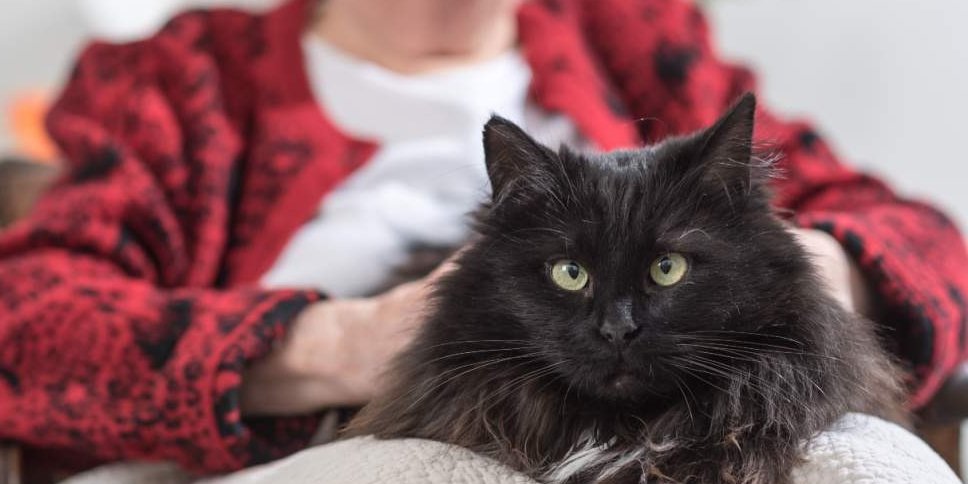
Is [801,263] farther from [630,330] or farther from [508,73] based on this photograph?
[508,73]

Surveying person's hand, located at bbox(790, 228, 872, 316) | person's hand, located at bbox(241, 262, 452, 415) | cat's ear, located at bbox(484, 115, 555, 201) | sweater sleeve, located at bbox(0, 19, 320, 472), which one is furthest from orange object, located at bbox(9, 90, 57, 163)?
person's hand, located at bbox(790, 228, 872, 316)

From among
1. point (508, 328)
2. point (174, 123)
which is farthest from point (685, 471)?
point (174, 123)

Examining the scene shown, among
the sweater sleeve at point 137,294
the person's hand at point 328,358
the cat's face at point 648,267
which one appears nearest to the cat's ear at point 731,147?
the cat's face at point 648,267

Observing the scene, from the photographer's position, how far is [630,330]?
2.41 feet

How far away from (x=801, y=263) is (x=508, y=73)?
2.87 ft

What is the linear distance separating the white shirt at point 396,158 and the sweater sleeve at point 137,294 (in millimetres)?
179

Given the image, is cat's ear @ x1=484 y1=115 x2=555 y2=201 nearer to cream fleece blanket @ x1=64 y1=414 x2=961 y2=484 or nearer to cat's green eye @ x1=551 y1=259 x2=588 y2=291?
cat's green eye @ x1=551 y1=259 x2=588 y2=291

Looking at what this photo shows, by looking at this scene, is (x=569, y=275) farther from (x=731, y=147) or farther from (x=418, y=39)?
(x=418, y=39)

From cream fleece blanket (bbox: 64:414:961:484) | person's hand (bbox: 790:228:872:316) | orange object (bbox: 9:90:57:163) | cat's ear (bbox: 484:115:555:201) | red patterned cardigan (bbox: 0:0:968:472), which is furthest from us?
orange object (bbox: 9:90:57:163)

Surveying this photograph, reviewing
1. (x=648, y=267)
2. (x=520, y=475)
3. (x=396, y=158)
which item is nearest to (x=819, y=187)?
(x=396, y=158)

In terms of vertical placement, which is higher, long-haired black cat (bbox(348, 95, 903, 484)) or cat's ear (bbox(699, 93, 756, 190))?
cat's ear (bbox(699, 93, 756, 190))

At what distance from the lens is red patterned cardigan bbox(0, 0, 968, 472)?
1071mm

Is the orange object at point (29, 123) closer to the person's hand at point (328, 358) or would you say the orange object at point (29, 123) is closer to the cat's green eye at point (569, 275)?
Result: the person's hand at point (328, 358)

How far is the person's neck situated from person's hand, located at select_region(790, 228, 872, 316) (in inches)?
29.7
